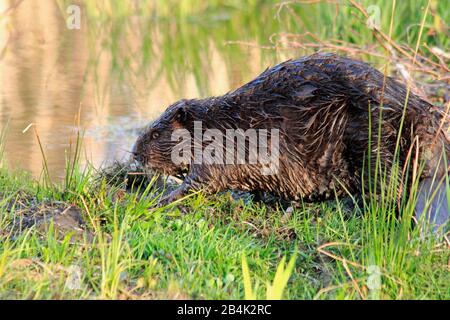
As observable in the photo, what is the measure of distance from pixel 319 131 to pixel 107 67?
545 centimetres

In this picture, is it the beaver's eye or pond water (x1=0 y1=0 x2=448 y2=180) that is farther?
pond water (x1=0 y1=0 x2=448 y2=180)

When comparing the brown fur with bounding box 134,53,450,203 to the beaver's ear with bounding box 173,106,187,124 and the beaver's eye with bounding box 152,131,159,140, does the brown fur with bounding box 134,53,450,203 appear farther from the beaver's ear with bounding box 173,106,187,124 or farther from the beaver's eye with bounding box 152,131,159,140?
the beaver's eye with bounding box 152,131,159,140

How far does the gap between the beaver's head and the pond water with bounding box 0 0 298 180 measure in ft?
1.63

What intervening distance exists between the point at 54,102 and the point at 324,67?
4.11m

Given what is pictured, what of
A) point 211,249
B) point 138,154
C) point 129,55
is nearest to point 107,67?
point 129,55

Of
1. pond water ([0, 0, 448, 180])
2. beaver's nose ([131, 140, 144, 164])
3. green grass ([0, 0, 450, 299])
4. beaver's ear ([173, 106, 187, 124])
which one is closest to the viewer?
green grass ([0, 0, 450, 299])

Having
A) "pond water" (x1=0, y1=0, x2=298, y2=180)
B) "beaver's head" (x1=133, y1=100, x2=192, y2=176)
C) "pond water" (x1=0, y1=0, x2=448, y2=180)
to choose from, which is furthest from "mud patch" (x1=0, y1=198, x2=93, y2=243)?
"pond water" (x1=0, y1=0, x2=448, y2=180)

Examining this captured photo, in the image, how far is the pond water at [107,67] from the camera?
693 centimetres

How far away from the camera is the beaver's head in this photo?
477 centimetres

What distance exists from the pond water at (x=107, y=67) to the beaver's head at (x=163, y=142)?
498 mm

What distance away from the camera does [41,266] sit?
3539mm

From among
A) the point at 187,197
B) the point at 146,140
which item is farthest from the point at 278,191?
the point at 146,140

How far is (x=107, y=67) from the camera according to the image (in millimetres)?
9461
